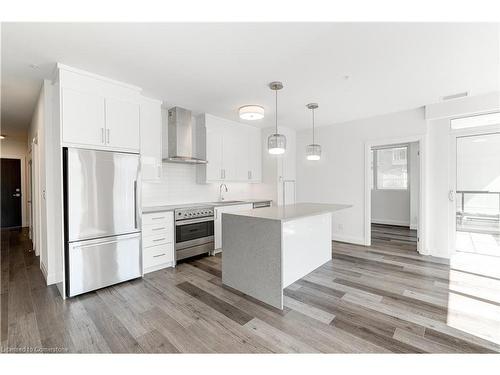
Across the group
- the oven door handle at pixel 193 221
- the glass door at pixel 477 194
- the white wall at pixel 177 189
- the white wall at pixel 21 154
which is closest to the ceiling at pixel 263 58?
the glass door at pixel 477 194

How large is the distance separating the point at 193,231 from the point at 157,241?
2.01 ft

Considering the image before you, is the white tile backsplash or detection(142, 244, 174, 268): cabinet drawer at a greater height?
the white tile backsplash

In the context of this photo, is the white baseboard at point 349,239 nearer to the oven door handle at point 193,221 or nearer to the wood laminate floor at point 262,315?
the wood laminate floor at point 262,315

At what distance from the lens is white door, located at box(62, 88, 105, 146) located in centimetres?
260

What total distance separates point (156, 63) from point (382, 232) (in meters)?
6.06

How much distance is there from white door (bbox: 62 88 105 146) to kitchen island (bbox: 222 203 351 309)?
181cm

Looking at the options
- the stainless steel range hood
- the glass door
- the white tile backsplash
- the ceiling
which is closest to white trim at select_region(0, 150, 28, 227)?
the ceiling

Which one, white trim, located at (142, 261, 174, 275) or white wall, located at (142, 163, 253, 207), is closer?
white trim, located at (142, 261, 174, 275)

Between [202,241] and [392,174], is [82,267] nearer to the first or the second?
[202,241]

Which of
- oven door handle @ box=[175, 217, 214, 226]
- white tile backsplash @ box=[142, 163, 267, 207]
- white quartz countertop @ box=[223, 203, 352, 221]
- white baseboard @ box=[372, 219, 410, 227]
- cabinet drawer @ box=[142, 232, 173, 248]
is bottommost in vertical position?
white baseboard @ box=[372, 219, 410, 227]

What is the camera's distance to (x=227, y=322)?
2182 millimetres

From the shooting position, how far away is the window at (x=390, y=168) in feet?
22.4

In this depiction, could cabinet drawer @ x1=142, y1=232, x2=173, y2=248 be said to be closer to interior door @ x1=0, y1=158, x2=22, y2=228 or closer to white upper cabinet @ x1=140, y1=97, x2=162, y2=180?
white upper cabinet @ x1=140, y1=97, x2=162, y2=180

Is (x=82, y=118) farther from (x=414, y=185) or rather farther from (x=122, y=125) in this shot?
(x=414, y=185)
